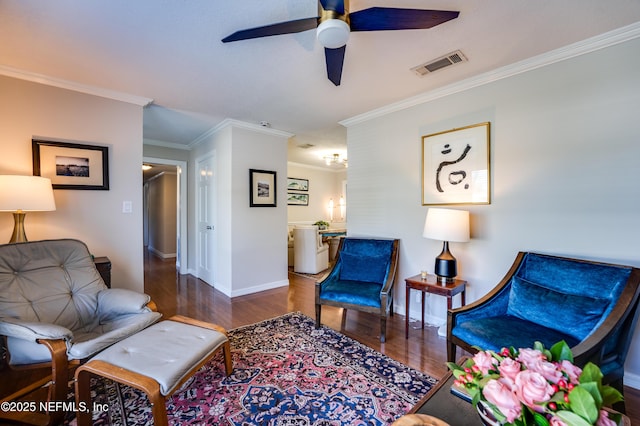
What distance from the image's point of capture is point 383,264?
302 cm

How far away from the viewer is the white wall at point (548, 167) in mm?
1910

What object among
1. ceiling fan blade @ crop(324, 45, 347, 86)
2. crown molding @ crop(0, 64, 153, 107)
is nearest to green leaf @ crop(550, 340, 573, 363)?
ceiling fan blade @ crop(324, 45, 347, 86)

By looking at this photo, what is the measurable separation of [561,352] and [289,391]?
1.55 m

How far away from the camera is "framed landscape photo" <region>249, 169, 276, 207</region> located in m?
3.99

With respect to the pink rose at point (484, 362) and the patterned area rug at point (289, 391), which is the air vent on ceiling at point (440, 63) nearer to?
the pink rose at point (484, 362)

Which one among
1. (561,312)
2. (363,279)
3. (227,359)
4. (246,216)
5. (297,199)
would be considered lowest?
(227,359)

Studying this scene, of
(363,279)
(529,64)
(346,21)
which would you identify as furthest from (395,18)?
(363,279)

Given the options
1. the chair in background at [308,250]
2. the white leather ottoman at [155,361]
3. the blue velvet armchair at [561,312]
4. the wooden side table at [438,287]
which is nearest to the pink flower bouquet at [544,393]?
the blue velvet armchair at [561,312]

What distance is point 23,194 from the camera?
81.3 inches

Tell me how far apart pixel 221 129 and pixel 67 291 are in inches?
107

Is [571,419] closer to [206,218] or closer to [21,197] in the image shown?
[21,197]

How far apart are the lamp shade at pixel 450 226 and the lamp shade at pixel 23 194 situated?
323cm

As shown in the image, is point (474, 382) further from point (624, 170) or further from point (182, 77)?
point (182, 77)

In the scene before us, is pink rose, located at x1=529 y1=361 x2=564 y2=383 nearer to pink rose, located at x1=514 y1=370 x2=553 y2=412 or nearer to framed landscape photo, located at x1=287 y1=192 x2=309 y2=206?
pink rose, located at x1=514 y1=370 x2=553 y2=412
